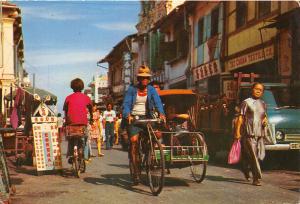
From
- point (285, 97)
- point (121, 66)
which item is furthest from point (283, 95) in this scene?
point (121, 66)

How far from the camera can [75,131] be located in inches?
365

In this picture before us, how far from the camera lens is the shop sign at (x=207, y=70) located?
21980 millimetres

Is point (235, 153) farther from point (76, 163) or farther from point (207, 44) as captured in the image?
point (207, 44)

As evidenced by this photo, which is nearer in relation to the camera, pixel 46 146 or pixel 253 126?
pixel 253 126

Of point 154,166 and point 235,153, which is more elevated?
point 235,153

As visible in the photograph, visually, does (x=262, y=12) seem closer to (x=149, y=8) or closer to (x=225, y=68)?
(x=225, y=68)

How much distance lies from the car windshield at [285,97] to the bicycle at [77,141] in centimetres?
430

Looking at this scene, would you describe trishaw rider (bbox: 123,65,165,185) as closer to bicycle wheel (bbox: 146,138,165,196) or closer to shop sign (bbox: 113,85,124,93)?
bicycle wheel (bbox: 146,138,165,196)

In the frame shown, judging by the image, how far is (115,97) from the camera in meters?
50.1

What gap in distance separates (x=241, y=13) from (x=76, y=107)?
12.0 metres

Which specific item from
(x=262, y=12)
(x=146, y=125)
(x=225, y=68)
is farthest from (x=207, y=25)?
(x=146, y=125)

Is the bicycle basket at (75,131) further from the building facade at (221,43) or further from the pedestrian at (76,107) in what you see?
the building facade at (221,43)

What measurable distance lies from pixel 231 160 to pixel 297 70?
7187 millimetres

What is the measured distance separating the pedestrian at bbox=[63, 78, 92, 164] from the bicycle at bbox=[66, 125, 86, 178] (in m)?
0.06
